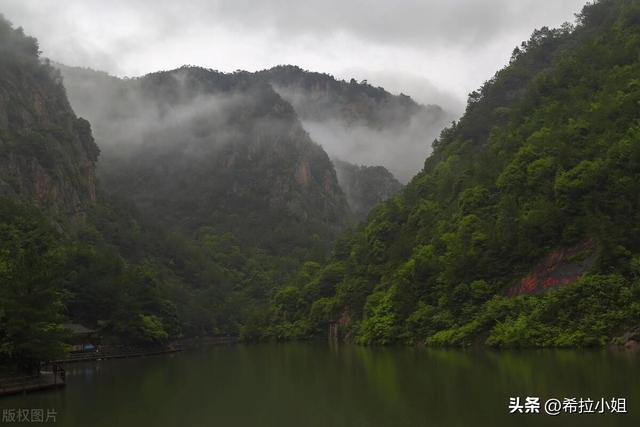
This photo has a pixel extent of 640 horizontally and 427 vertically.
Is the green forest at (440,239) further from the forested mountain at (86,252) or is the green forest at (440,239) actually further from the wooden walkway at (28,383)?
the wooden walkway at (28,383)

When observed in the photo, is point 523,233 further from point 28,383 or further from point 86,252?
point 86,252

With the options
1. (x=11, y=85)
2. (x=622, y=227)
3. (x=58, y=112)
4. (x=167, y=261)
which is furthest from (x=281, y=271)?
(x=622, y=227)

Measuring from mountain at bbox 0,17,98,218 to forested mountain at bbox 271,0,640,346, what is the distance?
1753 inches

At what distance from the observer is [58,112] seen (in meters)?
127

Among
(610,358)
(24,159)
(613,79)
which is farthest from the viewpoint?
(24,159)

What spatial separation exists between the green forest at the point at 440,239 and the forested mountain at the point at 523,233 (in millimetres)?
172

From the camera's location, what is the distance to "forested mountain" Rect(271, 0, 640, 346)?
4231 centimetres

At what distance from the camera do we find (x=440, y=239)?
6419 centimetres

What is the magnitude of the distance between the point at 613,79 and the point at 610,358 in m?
42.3

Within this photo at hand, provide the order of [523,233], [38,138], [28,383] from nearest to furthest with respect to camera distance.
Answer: [28,383]
[523,233]
[38,138]

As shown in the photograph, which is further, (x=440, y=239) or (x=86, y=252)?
(x=86, y=252)

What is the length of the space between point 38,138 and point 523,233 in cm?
8451

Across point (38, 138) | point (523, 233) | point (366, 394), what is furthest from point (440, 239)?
point (38, 138)

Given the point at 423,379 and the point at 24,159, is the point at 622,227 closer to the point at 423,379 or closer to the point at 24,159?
the point at 423,379
